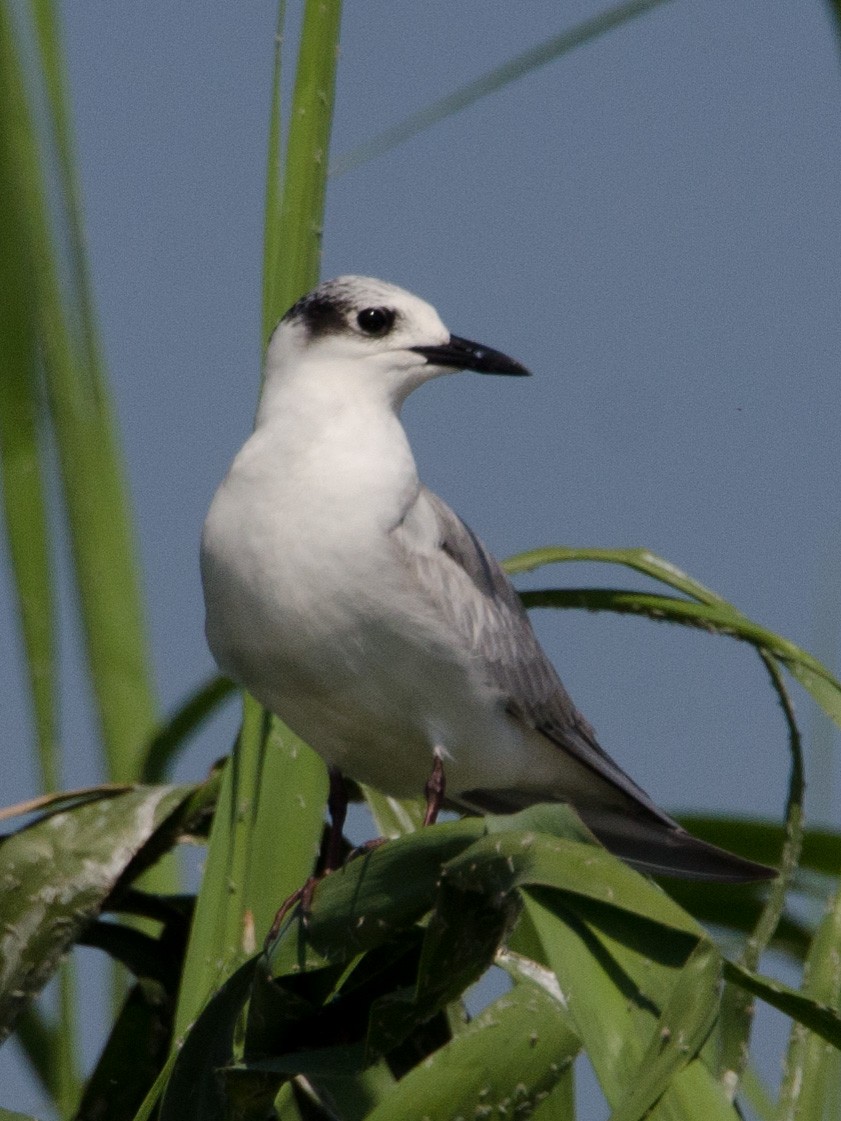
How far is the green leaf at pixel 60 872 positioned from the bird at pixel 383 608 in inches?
9.9

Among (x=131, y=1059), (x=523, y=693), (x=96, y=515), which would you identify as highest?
(x=96, y=515)

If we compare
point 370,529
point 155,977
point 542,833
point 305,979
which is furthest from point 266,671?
point 542,833

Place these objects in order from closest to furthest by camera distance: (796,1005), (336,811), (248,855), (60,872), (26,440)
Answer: (796,1005), (248,855), (60,872), (26,440), (336,811)


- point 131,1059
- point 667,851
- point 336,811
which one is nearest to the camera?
point 131,1059

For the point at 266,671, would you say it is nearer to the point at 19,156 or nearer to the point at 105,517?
the point at 105,517

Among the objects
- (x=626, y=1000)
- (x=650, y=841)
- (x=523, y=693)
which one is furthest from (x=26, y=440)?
(x=626, y=1000)

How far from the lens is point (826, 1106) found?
1.83m

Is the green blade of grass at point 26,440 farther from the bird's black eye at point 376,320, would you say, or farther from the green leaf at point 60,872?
the bird's black eye at point 376,320

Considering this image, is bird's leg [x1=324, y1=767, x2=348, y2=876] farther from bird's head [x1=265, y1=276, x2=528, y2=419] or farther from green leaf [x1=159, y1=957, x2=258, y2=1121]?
green leaf [x1=159, y1=957, x2=258, y2=1121]

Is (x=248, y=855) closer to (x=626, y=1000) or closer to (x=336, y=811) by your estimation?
(x=336, y=811)

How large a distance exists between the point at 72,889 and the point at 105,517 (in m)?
0.60

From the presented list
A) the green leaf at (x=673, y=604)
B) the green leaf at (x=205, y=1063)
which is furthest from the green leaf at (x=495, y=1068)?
the green leaf at (x=673, y=604)

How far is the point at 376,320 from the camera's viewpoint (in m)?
3.04

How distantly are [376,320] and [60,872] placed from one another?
1.13 metres
